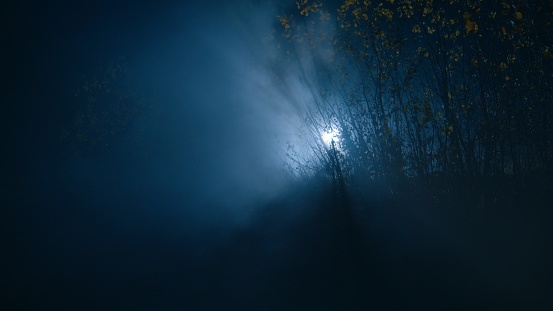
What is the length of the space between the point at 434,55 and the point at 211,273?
16.5 feet

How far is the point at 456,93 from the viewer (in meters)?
4.47

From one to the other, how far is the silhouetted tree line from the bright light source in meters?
0.52

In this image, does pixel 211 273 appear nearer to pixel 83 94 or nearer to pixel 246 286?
pixel 246 286

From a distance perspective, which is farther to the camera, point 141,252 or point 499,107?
point 141,252

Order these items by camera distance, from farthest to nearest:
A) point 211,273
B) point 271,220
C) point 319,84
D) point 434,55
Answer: point 271,220, point 319,84, point 211,273, point 434,55

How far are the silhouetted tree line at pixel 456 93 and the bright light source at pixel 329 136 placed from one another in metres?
0.52

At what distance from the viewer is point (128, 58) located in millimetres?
15578

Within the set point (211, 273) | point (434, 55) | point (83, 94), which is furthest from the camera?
point (83, 94)

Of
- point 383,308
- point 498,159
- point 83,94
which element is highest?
point 83,94

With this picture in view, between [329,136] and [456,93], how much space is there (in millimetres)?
3091

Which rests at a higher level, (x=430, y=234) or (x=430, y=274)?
(x=430, y=234)

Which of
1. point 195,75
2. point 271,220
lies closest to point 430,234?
point 271,220

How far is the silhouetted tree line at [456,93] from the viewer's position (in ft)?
12.8

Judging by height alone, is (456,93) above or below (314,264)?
above
